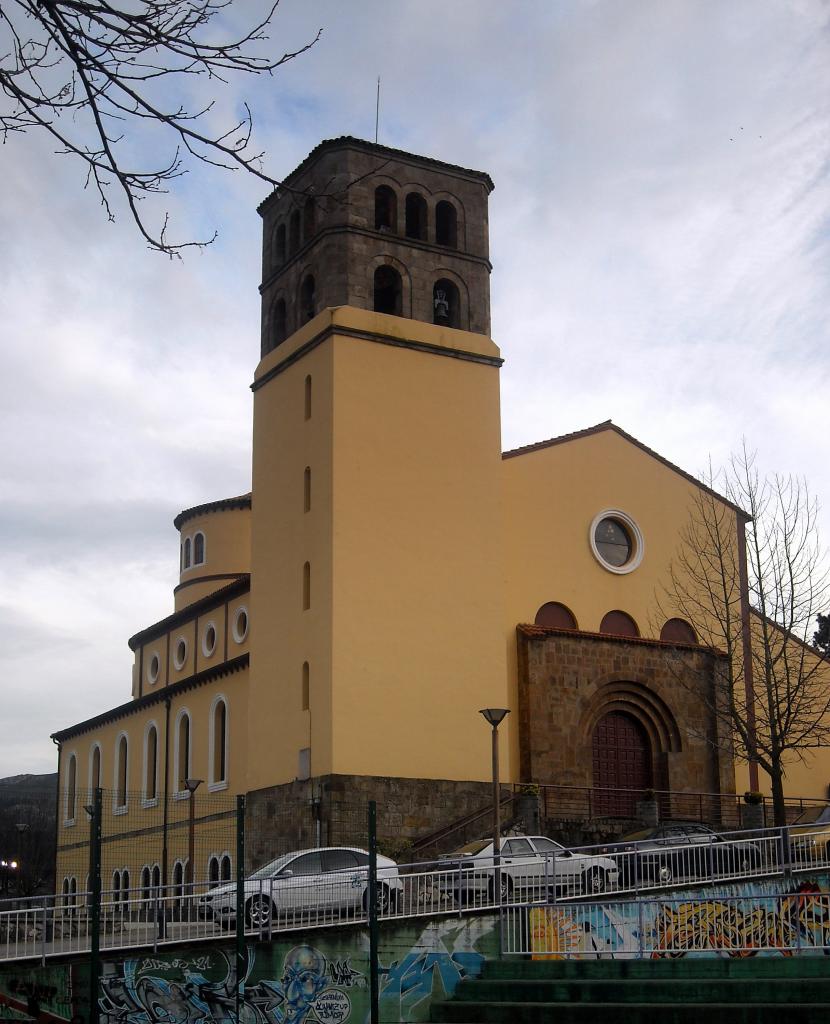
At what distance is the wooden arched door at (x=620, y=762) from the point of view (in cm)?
3441

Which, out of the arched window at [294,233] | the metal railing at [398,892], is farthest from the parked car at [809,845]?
the arched window at [294,233]

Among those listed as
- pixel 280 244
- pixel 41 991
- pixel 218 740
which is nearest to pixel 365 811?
pixel 218 740

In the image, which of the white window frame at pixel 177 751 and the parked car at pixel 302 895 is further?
the white window frame at pixel 177 751

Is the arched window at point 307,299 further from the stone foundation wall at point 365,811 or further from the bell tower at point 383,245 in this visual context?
the stone foundation wall at point 365,811

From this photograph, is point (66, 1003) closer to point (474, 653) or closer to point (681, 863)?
point (681, 863)

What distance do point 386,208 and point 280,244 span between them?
148 inches

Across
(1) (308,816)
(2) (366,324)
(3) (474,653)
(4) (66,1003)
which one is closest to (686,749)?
(3) (474,653)

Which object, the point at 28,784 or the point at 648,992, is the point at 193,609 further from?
the point at 28,784

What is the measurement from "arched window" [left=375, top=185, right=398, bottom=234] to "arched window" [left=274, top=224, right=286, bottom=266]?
325 cm

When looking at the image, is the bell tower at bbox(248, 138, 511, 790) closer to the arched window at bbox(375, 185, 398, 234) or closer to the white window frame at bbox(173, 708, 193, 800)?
the arched window at bbox(375, 185, 398, 234)

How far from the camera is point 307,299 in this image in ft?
120

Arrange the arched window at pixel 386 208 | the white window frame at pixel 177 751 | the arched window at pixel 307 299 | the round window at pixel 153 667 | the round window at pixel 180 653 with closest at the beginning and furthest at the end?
the arched window at pixel 386 208
the arched window at pixel 307 299
the white window frame at pixel 177 751
the round window at pixel 180 653
the round window at pixel 153 667

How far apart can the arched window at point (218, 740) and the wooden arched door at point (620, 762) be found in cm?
991

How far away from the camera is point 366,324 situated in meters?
34.3
